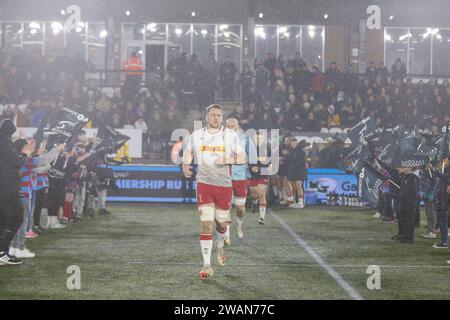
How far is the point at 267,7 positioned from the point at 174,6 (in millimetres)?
4309

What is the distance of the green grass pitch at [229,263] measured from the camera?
10.2 meters

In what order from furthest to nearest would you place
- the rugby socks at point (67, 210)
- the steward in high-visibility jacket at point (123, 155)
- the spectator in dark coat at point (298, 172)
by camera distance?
the steward in high-visibility jacket at point (123, 155)
the spectator in dark coat at point (298, 172)
the rugby socks at point (67, 210)

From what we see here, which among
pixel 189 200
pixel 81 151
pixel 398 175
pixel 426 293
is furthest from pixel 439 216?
pixel 189 200

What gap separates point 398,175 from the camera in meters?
17.1

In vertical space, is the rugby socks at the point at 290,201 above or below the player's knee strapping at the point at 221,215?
below

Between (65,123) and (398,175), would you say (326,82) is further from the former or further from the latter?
(65,123)

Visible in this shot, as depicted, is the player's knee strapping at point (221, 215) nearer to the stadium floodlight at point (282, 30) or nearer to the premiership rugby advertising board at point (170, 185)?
the premiership rugby advertising board at point (170, 185)

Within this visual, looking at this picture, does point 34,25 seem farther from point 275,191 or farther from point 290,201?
point 290,201

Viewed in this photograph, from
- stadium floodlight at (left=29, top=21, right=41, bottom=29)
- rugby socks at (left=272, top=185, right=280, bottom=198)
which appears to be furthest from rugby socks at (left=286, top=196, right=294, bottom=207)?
stadium floodlight at (left=29, top=21, right=41, bottom=29)

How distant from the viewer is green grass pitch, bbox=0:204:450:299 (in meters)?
10.2

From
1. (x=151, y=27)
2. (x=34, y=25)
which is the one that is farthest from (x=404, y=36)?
(x=34, y=25)

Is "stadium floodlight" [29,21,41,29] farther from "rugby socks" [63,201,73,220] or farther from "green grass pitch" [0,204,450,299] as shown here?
"rugby socks" [63,201,73,220]

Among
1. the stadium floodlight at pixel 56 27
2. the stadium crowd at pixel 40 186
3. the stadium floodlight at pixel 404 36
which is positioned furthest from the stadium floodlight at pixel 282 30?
the stadium crowd at pixel 40 186

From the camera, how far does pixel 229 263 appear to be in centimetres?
1272
